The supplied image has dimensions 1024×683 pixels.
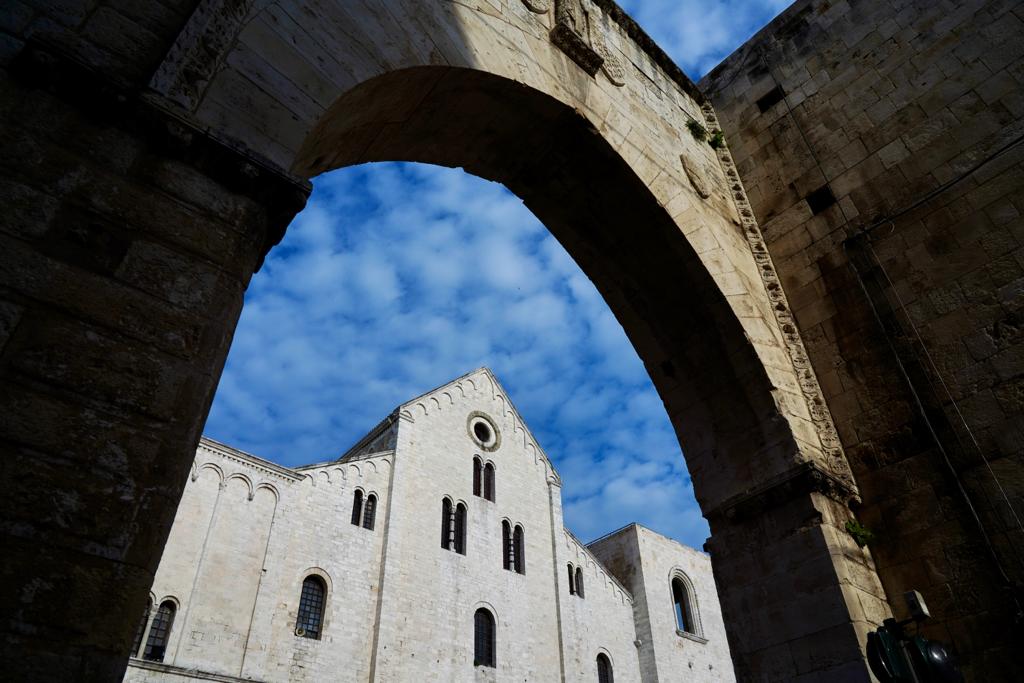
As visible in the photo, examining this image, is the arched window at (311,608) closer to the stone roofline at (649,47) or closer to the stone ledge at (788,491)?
the stone ledge at (788,491)

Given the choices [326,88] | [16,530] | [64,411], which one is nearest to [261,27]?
[326,88]

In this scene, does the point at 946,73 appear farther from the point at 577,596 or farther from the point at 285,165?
the point at 577,596

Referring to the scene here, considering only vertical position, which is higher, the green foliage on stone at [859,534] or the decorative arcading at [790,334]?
the decorative arcading at [790,334]

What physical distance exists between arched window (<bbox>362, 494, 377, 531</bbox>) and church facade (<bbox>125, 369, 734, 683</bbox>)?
4 cm

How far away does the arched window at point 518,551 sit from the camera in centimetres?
2294

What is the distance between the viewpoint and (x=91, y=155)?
2549 millimetres

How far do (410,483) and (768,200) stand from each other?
16.3 metres

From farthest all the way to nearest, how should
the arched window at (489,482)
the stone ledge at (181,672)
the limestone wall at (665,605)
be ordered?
the limestone wall at (665,605) → the arched window at (489,482) → the stone ledge at (181,672)

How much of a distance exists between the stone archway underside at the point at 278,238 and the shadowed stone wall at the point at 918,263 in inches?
15.8

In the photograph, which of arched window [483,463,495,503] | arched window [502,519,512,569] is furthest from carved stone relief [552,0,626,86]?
arched window [483,463,495,503]

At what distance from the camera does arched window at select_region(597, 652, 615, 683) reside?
76.4 feet

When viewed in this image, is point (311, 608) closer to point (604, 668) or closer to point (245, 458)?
point (245, 458)

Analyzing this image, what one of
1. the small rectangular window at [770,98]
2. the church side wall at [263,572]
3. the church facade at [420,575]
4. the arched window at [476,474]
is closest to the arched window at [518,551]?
the church facade at [420,575]

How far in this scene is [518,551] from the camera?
23359 mm
